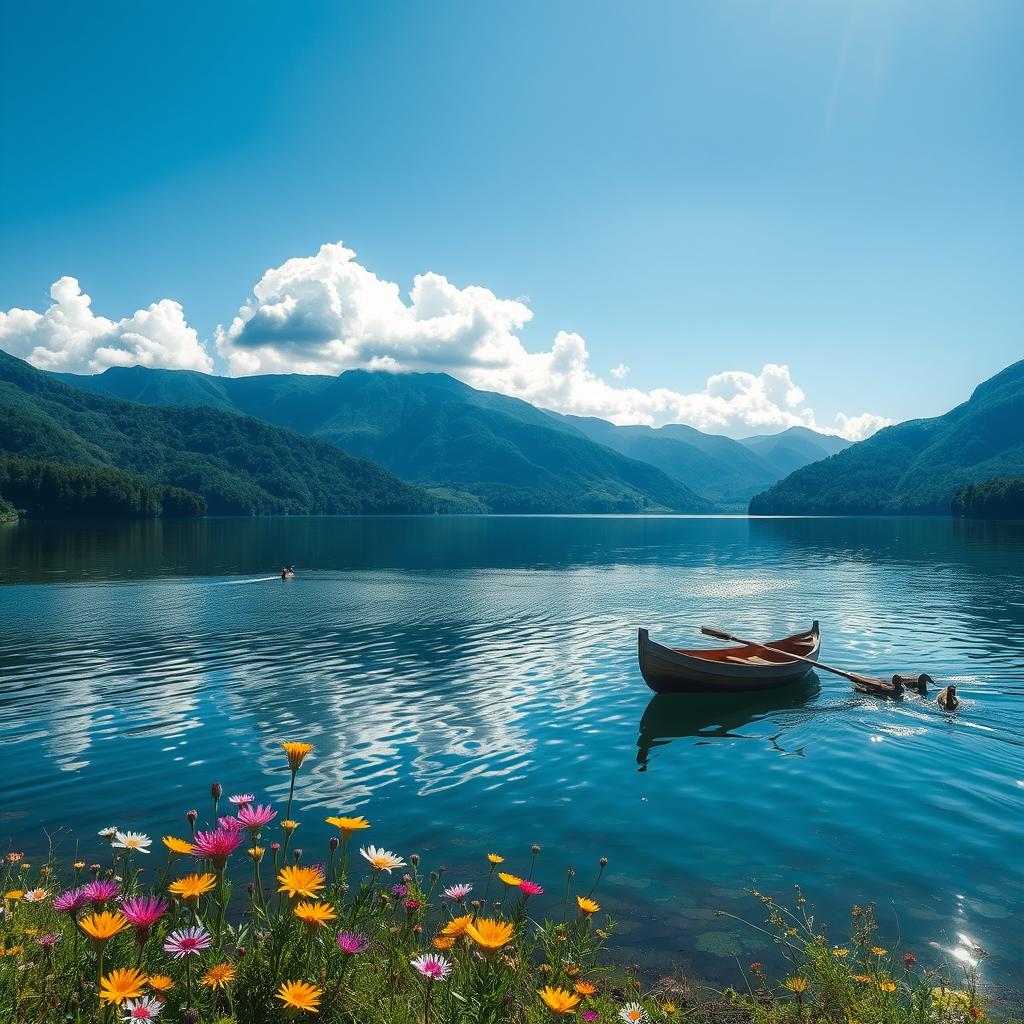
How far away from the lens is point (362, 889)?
6449mm

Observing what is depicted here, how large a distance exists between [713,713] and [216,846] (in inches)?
1011

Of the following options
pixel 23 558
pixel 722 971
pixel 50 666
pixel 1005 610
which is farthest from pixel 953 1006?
pixel 23 558

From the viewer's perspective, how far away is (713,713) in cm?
2808

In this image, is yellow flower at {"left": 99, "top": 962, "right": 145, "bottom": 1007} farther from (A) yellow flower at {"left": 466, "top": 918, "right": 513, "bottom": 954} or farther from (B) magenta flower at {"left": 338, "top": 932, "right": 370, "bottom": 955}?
(A) yellow flower at {"left": 466, "top": 918, "right": 513, "bottom": 954}

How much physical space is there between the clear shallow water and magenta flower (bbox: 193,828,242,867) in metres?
8.62

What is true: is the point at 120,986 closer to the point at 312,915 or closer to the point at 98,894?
the point at 98,894

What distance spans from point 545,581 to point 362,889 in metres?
71.2

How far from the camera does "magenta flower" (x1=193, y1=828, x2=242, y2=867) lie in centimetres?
495

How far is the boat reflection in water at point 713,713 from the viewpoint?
24969 millimetres

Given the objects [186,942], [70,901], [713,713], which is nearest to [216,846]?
[186,942]

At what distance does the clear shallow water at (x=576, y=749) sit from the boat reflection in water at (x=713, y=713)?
15cm

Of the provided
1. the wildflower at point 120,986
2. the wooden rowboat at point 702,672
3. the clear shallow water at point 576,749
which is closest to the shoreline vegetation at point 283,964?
the wildflower at point 120,986

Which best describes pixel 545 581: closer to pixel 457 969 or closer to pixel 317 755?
pixel 317 755

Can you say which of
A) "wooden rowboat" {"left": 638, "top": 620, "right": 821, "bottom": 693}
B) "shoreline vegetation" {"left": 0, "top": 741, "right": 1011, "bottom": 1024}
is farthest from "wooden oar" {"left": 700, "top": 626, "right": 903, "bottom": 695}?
"shoreline vegetation" {"left": 0, "top": 741, "right": 1011, "bottom": 1024}
